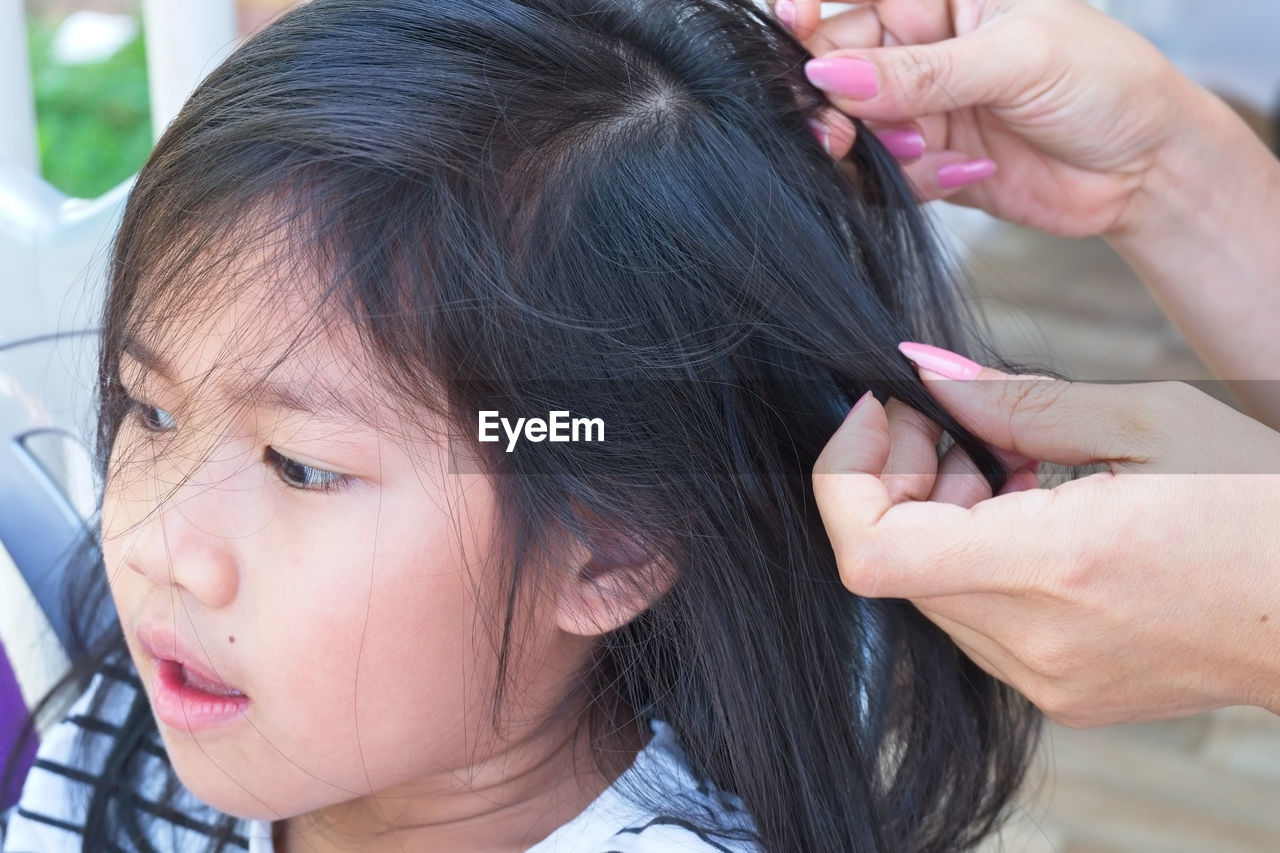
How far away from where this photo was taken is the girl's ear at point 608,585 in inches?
32.7

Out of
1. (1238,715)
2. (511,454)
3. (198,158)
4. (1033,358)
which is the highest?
(198,158)

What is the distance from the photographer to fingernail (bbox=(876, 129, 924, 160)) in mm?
1013

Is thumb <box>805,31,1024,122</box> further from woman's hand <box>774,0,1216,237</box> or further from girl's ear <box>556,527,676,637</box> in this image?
girl's ear <box>556,527,676,637</box>

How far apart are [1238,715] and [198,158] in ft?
6.60

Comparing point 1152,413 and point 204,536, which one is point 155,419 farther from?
point 1152,413

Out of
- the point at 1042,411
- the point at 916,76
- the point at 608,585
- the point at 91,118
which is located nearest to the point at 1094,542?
the point at 1042,411

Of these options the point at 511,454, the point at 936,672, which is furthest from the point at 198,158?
the point at 936,672

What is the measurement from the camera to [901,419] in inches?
32.8

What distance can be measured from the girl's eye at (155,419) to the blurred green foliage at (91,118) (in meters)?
2.83

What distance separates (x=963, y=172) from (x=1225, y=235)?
0.25 meters

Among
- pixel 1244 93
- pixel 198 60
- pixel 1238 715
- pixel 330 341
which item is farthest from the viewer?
pixel 1244 93

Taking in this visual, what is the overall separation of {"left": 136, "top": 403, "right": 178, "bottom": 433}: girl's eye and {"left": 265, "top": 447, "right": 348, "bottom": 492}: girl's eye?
0.09 m

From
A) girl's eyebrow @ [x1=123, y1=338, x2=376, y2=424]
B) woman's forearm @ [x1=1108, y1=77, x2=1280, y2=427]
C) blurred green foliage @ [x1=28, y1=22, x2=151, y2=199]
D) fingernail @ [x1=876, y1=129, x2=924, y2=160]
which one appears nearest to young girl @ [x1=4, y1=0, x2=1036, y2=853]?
girl's eyebrow @ [x1=123, y1=338, x2=376, y2=424]

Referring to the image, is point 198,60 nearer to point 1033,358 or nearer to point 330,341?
point 330,341
